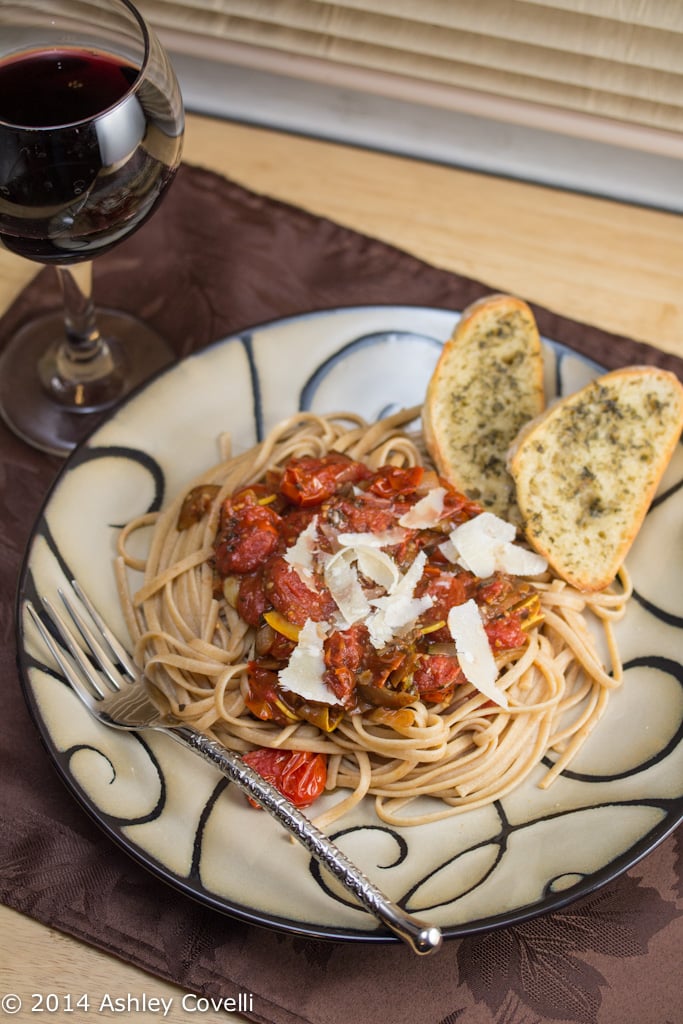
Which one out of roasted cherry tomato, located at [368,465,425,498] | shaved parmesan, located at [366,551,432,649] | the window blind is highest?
the window blind

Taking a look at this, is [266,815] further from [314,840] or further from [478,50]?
[478,50]

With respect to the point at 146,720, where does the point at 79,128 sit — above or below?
above

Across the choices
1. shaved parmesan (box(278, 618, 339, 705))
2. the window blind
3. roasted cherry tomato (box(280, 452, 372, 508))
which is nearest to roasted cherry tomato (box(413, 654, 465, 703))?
shaved parmesan (box(278, 618, 339, 705))

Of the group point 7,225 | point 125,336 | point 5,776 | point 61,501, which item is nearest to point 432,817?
point 5,776

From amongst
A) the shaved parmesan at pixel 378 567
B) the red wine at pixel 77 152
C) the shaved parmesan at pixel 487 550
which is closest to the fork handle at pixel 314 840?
the shaved parmesan at pixel 378 567

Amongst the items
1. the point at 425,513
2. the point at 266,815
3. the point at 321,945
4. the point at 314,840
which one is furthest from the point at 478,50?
the point at 321,945

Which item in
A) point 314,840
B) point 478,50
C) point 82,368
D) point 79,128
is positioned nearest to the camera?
point 314,840

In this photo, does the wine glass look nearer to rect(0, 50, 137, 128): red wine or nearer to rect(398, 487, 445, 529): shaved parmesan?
rect(0, 50, 137, 128): red wine
